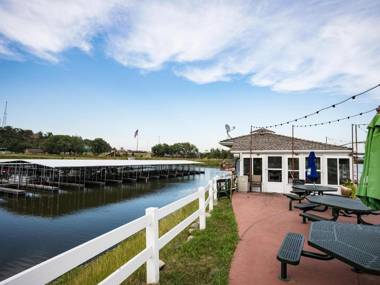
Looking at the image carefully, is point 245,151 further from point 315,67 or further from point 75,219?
point 75,219

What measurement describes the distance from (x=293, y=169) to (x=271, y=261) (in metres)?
8.99

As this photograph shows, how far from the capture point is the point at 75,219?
49.2ft

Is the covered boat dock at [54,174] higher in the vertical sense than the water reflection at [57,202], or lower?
higher

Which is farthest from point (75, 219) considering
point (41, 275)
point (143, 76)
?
A: point (143, 76)

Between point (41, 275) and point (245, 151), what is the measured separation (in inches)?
482

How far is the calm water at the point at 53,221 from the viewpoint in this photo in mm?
9617

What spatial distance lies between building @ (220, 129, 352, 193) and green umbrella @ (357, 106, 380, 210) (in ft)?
34.3

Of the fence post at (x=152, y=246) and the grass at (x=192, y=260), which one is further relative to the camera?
the grass at (x=192, y=260)

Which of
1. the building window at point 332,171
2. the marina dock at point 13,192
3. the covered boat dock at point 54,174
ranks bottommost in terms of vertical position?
the marina dock at point 13,192

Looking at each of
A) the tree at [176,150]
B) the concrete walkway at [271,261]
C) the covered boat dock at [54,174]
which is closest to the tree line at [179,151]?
the tree at [176,150]

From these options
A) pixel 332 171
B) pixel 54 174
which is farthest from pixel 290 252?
pixel 54 174

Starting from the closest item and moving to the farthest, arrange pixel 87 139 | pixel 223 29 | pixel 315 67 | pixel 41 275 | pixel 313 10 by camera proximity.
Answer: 1. pixel 41 275
2. pixel 313 10
3. pixel 223 29
4. pixel 315 67
5. pixel 87 139

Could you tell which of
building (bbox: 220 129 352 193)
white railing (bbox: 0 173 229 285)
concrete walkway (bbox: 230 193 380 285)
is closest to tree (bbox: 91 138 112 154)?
building (bbox: 220 129 352 193)

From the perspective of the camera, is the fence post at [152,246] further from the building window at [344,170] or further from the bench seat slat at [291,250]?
the building window at [344,170]
